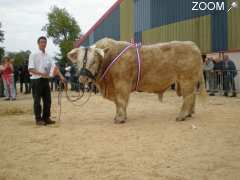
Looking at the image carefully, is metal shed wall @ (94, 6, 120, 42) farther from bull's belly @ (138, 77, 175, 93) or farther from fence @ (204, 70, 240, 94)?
bull's belly @ (138, 77, 175, 93)

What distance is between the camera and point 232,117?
32.6ft

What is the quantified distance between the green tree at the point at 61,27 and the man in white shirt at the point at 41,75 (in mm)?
41024

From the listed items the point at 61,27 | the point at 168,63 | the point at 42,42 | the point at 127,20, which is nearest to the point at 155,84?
the point at 168,63

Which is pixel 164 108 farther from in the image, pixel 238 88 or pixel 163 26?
pixel 163 26

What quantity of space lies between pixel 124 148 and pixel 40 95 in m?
3.22

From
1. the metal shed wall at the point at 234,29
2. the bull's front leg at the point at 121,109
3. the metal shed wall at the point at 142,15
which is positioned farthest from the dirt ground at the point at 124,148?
the metal shed wall at the point at 142,15

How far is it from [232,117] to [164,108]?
2576mm

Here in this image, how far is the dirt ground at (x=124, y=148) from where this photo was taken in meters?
5.41

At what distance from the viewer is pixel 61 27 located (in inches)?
2013

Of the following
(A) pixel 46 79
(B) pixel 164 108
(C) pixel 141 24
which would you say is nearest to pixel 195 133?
(A) pixel 46 79

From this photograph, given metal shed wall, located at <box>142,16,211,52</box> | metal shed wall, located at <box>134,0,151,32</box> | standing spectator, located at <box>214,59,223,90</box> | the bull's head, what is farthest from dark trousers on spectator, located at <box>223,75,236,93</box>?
metal shed wall, located at <box>134,0,151,32</box>

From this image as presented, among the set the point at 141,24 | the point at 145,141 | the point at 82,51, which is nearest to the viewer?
the point at 145,141

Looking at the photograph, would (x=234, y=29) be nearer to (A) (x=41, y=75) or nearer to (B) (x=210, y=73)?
(B) (x=210, y=73)

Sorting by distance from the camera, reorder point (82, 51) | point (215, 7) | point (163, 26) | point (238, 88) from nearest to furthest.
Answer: point (82, 51) → point (238, 88) → point (215, 7) → point (163, 26)
